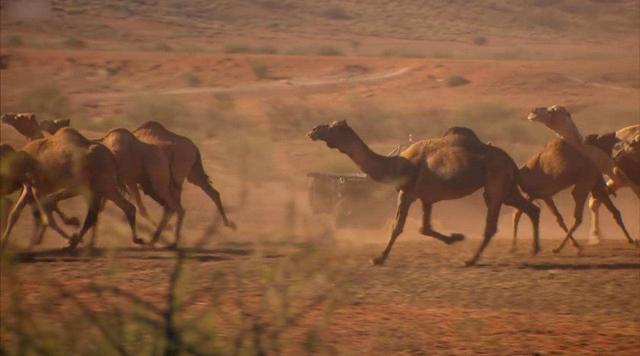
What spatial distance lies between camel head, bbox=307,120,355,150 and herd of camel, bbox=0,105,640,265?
1 cm

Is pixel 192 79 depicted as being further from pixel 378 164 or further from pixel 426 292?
pixel 426 292

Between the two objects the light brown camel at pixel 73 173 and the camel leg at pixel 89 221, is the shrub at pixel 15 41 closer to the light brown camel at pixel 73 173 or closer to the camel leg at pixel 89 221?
the light brown camel at pixel 73 173

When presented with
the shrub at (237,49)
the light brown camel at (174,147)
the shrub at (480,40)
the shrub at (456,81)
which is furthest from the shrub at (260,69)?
the light brown camel at (174,147)

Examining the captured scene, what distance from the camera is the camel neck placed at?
13.8 metres

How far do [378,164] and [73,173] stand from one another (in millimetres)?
3877

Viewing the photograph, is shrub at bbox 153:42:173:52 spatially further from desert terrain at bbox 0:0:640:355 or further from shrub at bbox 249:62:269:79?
shrub at bbox 249:62:269:79

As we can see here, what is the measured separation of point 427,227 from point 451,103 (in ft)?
89.8

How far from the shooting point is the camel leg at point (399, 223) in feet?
43.8

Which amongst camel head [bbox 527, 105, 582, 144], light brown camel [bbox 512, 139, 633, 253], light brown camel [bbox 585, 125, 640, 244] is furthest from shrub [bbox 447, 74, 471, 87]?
light brown camel [bbox 512, 139, 633, 253]

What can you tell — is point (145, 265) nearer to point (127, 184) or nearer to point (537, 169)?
point (127, 184)

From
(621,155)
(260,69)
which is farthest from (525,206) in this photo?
(260,69)

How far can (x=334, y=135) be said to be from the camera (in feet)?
46.6

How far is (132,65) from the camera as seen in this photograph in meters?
50.9

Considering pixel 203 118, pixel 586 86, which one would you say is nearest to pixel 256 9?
pixel 586 86
